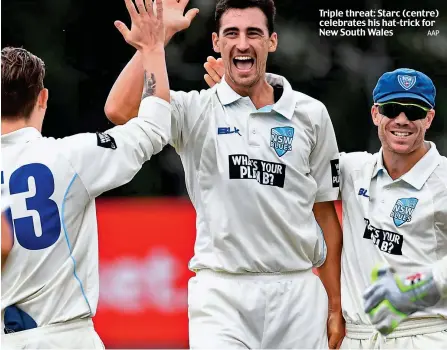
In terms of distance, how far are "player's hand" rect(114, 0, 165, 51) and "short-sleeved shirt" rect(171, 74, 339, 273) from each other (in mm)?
457

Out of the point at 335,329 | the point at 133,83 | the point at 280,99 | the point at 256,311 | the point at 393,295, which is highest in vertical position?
the point at 133,83

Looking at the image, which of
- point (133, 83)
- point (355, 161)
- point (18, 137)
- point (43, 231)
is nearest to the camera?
point (43, 231)

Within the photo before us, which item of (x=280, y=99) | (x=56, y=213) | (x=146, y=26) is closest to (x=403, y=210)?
(x=280, y=99)

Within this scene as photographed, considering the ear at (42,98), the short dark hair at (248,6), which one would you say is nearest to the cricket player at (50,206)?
the ear at (42,98)

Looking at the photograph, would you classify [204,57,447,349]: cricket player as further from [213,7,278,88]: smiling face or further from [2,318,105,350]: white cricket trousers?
[2,318,105,350]: white cricket trousers

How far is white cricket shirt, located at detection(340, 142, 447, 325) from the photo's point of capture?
518cm

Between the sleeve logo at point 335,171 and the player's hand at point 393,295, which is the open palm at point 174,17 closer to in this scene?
the sleeve logo at point 335,171

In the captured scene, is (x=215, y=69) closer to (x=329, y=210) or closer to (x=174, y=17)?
(x=174, y=17)

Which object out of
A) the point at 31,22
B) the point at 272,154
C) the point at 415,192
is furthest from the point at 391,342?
the point at 31,22

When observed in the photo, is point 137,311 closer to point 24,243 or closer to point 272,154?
point 272,154

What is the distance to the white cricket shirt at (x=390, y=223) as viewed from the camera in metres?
5.18

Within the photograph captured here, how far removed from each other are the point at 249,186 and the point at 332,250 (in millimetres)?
718

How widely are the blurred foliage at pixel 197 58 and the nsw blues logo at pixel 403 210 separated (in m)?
3.41

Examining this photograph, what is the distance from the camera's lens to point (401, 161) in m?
5.39
